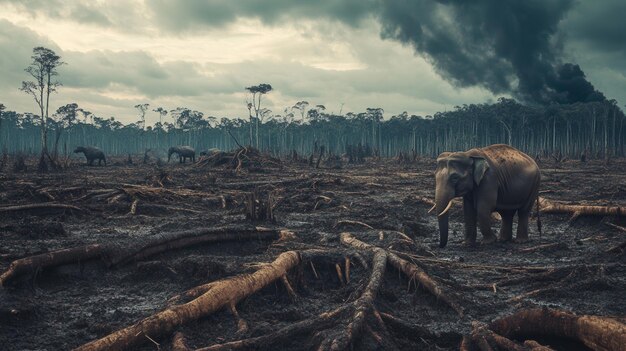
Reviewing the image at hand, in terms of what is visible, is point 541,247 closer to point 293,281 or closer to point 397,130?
point 293,281

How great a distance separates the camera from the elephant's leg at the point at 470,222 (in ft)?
30.7

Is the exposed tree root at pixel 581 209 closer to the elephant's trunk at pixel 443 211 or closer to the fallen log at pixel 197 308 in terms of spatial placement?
the elephant's trunk at pixel 443 211

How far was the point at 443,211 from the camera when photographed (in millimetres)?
8750

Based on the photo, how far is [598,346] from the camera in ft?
10.8

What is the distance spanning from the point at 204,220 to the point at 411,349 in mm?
8525

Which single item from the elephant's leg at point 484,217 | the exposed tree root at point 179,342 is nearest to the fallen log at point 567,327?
the exposed tree root at point 179,342

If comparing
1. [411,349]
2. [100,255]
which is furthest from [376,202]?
[411,349]

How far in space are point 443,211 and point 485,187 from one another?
1.22 meters

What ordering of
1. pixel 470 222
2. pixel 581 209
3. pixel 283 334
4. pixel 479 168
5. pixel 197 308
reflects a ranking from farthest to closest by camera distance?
pixel 581 209, pixel 470 222, pixel 479 168, pixel 197 308, pixel 283 334

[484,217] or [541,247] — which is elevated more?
[484,217]

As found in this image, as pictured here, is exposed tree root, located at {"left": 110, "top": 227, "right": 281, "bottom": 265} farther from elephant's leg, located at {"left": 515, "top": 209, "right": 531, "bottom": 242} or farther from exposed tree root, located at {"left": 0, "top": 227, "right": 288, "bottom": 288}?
elephant's leg, located at {"left": 515, "top": 209, "right": 531, "bottom": 242}

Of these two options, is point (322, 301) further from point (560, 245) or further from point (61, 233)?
point (61, 233)

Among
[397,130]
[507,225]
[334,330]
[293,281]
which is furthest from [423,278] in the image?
[397,130]

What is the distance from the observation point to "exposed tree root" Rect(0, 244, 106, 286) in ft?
17.7
